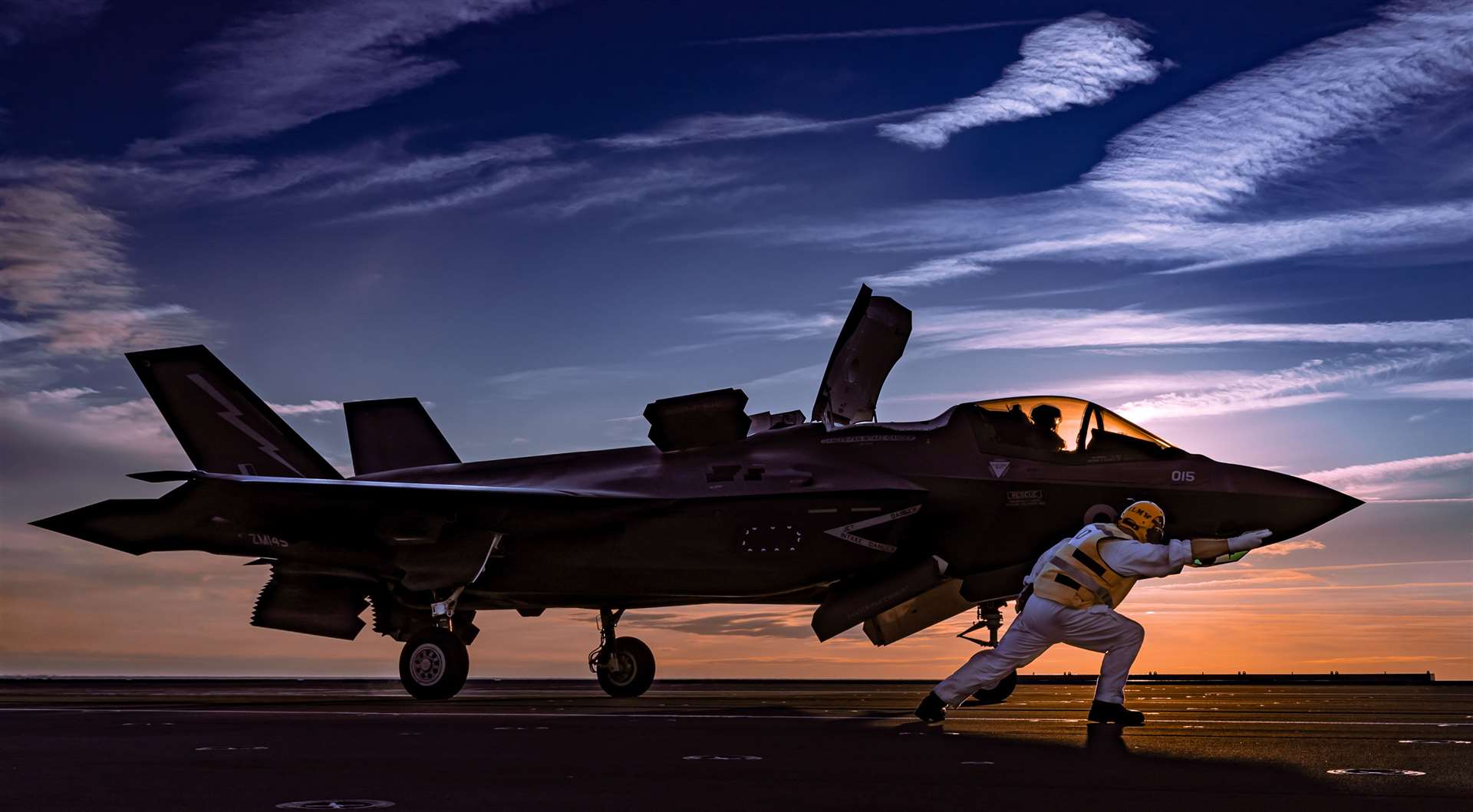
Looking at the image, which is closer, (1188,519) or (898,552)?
(1188,519)

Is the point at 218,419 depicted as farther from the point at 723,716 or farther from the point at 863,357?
the point at 723,716

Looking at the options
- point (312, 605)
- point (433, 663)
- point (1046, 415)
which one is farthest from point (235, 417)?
point (1046, 415)

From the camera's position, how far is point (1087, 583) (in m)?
10.8

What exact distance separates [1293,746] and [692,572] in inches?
318

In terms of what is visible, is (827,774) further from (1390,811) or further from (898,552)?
(898,552)

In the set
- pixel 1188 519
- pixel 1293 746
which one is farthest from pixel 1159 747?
pixel 1188 519

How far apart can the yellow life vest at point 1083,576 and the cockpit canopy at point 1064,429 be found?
10.9 ft

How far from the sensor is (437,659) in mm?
16047

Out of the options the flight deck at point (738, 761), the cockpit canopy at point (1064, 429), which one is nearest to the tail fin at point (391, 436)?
the flight deck at point (738, 761)

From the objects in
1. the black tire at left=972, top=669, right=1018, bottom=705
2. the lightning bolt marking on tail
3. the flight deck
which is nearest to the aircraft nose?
the flight deck

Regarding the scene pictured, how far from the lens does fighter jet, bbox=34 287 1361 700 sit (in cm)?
1409

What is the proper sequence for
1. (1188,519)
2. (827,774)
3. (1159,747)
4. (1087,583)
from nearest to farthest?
(827,774) → (1159,747) → (1087,583) → (1188,519)

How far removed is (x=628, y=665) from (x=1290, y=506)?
857cm

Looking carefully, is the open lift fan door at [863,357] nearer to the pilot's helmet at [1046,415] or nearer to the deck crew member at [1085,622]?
the pilot's helmet at [1046,415]
